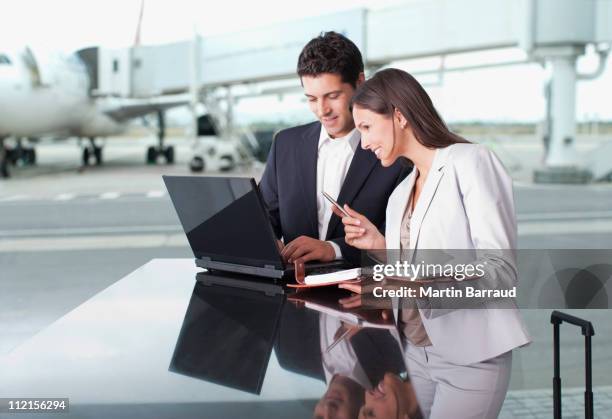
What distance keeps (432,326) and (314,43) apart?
2.81 ft

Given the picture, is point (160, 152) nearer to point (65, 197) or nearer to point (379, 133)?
point (65, 197)

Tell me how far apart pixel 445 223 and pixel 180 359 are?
0.50 meters

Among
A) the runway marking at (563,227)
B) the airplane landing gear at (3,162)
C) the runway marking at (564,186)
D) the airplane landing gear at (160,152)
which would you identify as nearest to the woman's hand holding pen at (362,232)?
the runway marking at (563,227)

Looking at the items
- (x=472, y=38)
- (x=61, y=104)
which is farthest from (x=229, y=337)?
(x=61, y=104)

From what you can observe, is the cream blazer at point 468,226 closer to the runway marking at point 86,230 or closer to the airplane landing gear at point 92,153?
the runway marking at point 86,230

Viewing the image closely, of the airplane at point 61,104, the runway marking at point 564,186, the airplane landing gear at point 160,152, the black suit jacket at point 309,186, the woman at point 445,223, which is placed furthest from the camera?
the airplane landing gear at point 160,152

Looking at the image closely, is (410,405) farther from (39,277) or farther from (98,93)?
(98,93)

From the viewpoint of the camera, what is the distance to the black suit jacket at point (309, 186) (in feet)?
6.38

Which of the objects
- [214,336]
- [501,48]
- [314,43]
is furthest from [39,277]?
[501,48]

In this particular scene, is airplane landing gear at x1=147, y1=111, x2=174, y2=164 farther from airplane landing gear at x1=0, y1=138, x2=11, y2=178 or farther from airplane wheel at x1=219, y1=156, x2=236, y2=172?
airplane landing gear at x1=0, y1=138, x2=11, y2=178

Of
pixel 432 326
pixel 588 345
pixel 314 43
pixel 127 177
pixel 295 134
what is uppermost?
pixel 314 43

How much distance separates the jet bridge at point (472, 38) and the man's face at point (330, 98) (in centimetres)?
929

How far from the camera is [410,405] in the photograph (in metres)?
0.87

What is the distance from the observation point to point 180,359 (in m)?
1.13
